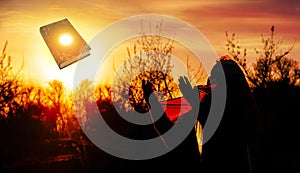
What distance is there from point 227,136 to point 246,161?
35cm

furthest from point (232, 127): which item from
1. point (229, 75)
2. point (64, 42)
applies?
point (64, 42)

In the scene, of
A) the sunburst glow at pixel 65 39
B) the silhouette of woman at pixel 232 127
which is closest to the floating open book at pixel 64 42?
the sunburst glow at pixel 65 39

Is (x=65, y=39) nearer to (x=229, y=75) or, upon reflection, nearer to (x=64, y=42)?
(x=64, y=42)

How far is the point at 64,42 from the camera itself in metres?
6.36

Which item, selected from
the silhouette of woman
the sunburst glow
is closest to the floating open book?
the sunburst glow

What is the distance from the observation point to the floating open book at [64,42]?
6219 mm

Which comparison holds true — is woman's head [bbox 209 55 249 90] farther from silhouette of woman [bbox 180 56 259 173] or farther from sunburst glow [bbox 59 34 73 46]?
sunburst glow [bbox 59 34 73 46]

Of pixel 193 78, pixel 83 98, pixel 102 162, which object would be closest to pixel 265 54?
pixel 193 78

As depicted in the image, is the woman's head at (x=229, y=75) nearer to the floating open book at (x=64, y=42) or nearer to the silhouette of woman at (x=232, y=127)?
the silhouette of woman at (x=232, y=127)

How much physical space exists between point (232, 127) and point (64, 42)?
346 cm

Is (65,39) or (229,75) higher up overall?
(65,39)

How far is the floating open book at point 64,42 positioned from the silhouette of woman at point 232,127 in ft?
8.91

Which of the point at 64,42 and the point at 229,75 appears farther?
the point at 64,42

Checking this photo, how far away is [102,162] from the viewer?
17.9m
